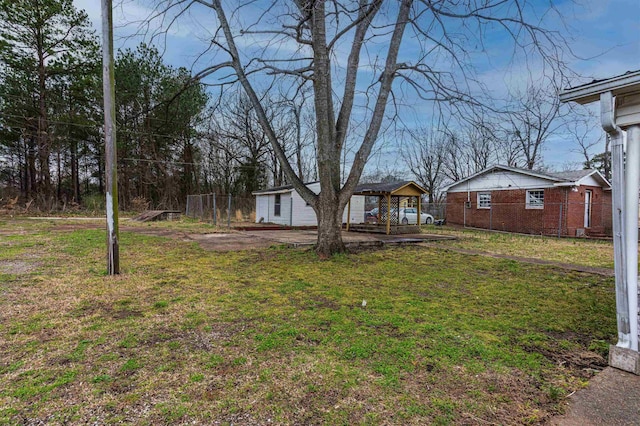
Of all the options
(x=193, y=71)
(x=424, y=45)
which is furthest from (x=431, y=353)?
(x=193, y=71)

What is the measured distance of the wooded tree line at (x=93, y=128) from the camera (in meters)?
18.7

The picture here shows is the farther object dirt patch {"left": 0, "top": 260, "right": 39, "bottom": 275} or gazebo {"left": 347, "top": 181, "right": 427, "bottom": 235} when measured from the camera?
gazebo {"left": 347, "top": 181, "right": 427, "bottom": 235}

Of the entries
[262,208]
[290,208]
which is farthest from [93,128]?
[290,208]

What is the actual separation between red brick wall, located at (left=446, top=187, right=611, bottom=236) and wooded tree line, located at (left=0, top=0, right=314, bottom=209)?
10.3 meters

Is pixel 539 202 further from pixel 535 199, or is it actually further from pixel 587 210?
pixel 587 210

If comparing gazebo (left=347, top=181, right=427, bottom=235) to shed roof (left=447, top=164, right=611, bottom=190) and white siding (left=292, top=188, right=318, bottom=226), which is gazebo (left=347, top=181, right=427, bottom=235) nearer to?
white siding (left=292, top=188, right=318, bottom=226)

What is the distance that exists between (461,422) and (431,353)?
817mm

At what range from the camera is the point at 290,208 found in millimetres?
16812

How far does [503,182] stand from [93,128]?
82.5 ft

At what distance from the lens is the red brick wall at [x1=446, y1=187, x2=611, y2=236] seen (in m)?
14.3

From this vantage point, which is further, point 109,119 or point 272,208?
point 272,208

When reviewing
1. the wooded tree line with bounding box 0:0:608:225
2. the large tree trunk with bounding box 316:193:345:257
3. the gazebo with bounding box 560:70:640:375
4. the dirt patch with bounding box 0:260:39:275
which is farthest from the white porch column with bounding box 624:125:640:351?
the wooded tree line with bounding box 0:0:608:225

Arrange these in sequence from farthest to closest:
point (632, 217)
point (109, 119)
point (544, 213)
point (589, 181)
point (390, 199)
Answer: point (589, 181), point (544, 213), point (390, 199), point (109, 119), point (632, 217)

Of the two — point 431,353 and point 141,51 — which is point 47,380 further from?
point 141,51
